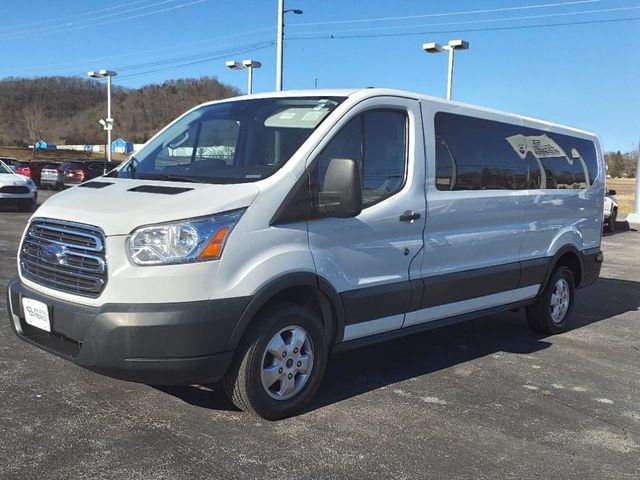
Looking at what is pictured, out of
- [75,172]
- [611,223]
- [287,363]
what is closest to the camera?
[287,363]

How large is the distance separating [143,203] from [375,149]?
1.73m

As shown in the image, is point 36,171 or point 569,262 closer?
point 569,262

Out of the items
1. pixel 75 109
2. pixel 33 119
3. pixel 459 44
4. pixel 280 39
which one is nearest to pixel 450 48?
pixel 459 44

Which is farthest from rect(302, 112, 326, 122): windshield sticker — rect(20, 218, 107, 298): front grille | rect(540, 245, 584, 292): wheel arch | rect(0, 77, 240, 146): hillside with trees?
rect(0, 77, 240, 146): hillside with trees

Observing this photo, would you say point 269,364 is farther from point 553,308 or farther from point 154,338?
point 553,308

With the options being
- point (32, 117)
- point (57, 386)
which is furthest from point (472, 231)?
point (32, 117)

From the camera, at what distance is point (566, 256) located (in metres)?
7.10

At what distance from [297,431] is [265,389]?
0.33 meters

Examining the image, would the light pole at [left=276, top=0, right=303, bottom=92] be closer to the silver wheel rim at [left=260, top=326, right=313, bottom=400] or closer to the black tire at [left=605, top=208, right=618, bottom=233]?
the black tire at [left=605, top=208, right=618, bottom=233]

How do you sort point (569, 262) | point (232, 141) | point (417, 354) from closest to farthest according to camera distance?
point (232, 141), point (417, 354), point (569, 262)

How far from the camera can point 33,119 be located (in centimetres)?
10794

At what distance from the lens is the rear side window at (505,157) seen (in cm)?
524

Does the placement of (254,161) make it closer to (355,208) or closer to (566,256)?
(355,208)

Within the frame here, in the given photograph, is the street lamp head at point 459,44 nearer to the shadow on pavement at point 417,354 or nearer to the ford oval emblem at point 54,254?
the shadow on pavement at point 417,354
